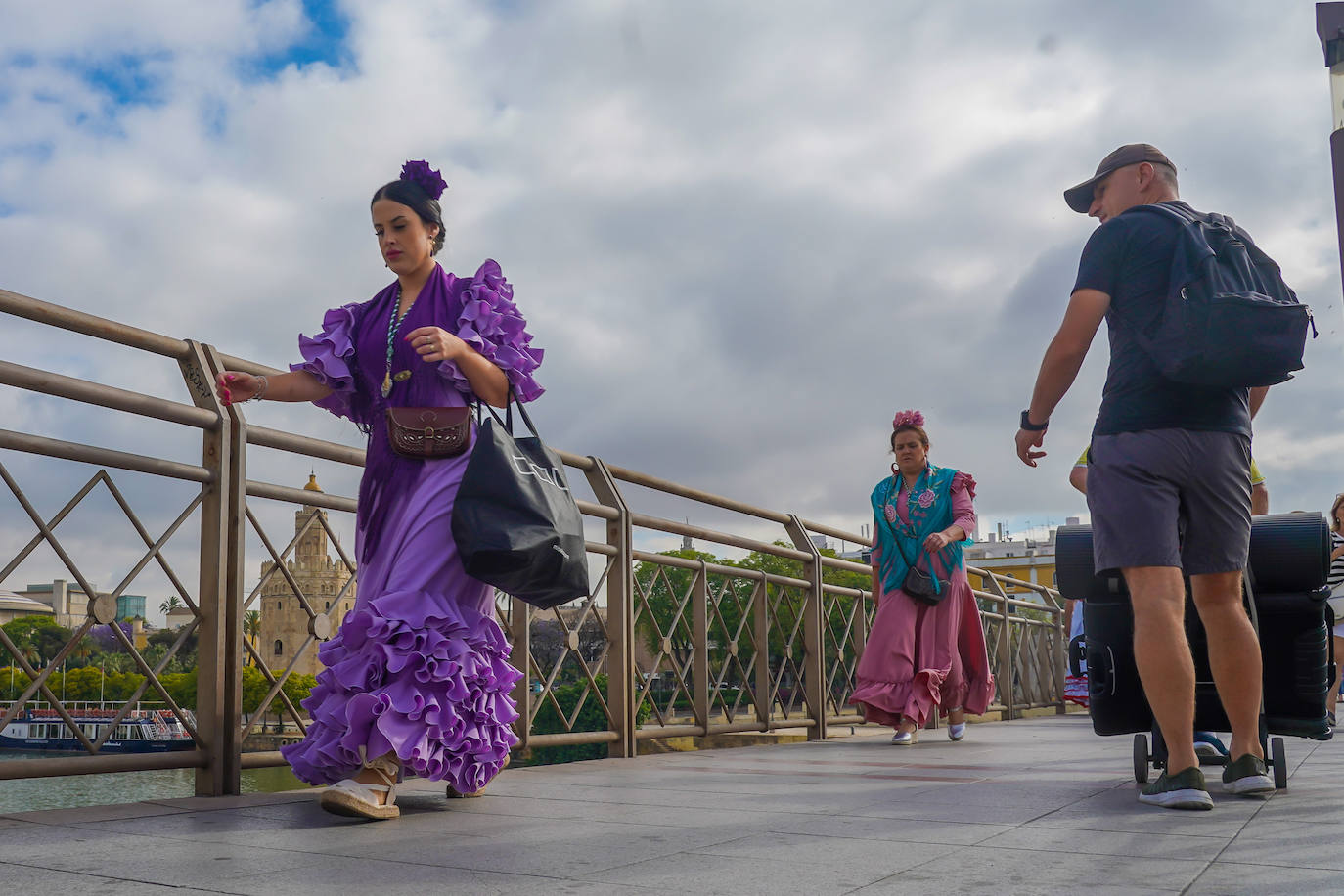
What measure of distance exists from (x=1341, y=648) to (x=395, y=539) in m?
7.54

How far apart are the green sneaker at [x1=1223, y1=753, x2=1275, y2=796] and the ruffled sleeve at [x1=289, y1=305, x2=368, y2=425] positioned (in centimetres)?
260

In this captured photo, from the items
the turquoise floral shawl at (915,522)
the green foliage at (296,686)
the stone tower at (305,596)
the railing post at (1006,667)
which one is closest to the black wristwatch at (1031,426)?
the stone tower at (305,596)

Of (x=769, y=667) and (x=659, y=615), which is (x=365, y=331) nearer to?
(x=659, y=615)

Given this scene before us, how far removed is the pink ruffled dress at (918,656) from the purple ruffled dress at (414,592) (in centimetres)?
391

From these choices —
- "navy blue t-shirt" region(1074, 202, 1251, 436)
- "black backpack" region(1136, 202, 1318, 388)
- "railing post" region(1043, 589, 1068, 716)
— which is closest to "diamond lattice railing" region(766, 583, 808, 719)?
"navy blue t-shirt" region(1074, 202, 1251, 436)

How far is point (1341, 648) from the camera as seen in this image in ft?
27.7

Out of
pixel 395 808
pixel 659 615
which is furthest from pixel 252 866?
pixel 659 615

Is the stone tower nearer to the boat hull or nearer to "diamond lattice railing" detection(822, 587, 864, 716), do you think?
the boat hull

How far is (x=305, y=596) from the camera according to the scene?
424 centimetres

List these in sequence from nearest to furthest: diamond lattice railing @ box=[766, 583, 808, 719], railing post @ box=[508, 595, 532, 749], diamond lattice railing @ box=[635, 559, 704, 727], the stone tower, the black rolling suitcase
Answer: the black rolling suitcase < the stone tower < railing post @ box=[508, 595, 532, 749] < diamond lattice railing @ box=[635, 559, 704, 727] < diamond lattice railing @ box=[766, 583, 808, 719]

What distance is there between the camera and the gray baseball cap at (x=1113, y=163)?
3494mm

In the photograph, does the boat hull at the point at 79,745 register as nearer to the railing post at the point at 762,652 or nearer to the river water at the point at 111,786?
the river water at the point at 111,786

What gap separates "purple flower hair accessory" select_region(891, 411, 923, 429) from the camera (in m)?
7.23

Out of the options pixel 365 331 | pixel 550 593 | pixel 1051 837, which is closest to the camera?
pixel 1051 837
